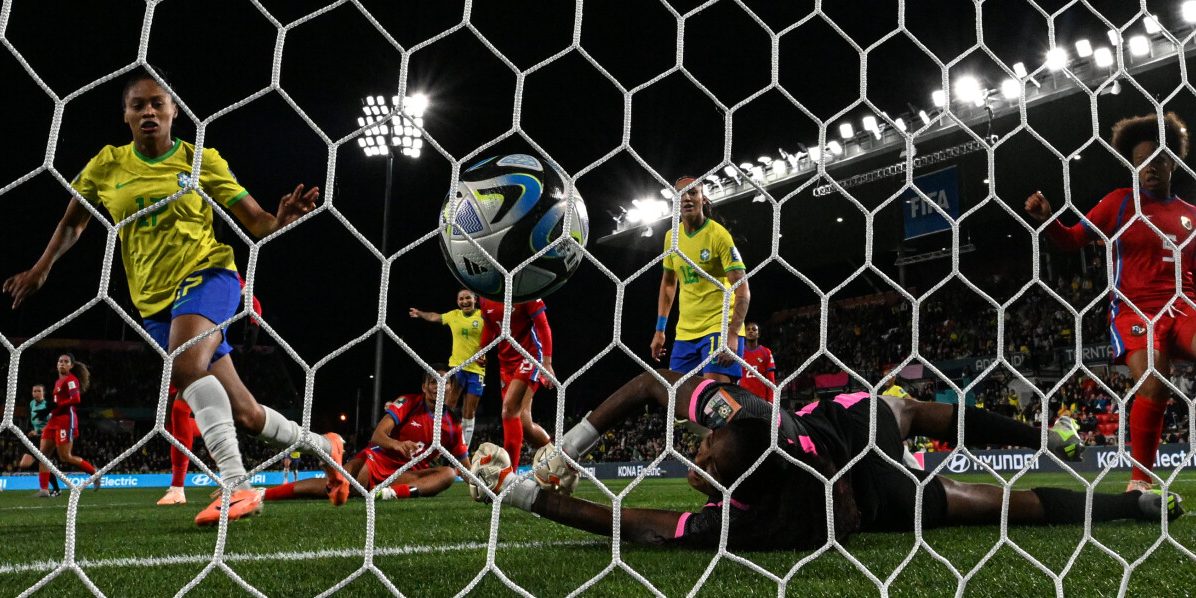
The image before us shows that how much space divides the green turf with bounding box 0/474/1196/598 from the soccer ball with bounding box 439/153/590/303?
800mm

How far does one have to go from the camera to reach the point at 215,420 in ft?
7.78

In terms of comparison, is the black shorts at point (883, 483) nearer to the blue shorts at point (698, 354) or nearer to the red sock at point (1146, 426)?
the red sock at point (1146, 426)

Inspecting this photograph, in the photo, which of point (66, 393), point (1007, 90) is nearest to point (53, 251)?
point (66, 393)

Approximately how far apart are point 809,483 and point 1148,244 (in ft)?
8.14

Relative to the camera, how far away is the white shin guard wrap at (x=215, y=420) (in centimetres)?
230

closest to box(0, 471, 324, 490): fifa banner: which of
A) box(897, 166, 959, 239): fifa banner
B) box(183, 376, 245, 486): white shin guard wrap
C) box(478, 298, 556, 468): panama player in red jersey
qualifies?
box(478, 298, 556, 468): panama player in red jersey

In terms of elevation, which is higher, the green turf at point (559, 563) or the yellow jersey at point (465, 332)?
the yellow jersey at point (465, 332)

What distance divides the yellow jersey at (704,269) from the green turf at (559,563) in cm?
181

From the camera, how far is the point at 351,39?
12.5 metres

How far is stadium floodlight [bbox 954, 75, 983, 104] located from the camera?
1322 centimetres

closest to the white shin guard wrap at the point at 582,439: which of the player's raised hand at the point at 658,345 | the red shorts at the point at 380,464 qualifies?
the player's raised hand at the point at 658,345

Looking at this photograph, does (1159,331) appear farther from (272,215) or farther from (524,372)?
(272,215)

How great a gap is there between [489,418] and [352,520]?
22.6m

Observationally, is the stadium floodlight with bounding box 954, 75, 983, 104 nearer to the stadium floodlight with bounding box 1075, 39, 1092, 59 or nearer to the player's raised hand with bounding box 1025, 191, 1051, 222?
the stadium floodlight with bounding box 1075, 39, 1092, 59
